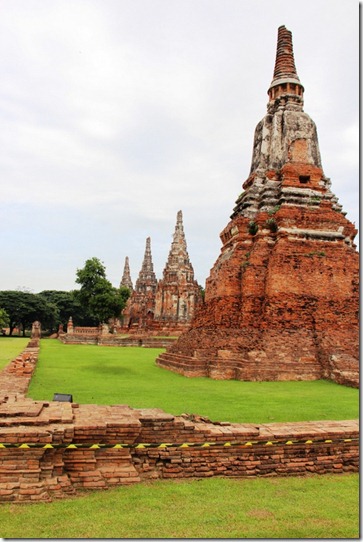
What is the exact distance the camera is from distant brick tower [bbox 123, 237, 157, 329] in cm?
6738

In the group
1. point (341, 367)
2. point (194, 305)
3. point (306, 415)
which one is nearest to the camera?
point (306, 415)

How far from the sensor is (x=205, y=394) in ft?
36.6

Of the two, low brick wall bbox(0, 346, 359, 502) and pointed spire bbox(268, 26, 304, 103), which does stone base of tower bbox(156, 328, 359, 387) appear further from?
pointed spire bbox(268, 26, 304, 103)

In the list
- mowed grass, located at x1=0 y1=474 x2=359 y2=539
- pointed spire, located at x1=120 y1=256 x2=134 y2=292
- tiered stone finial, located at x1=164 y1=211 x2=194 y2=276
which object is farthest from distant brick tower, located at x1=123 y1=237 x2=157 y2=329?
mowed grass, located at x1=0 y1=474 x2=359 y2=539

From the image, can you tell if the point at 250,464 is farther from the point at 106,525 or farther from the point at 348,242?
the point at 348,242

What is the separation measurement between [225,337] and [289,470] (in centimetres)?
1025

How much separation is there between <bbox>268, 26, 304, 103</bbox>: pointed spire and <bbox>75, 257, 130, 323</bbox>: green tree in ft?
98.1

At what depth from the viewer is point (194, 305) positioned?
56.6m

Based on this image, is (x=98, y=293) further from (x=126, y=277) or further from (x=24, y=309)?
(x=126, y=277)

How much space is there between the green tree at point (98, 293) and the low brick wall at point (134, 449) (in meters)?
40.8

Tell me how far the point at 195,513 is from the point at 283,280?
1267 cm

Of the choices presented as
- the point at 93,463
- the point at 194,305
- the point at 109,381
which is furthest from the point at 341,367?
the point at 194,305

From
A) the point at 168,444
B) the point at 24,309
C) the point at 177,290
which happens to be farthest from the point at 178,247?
the point at 168,444

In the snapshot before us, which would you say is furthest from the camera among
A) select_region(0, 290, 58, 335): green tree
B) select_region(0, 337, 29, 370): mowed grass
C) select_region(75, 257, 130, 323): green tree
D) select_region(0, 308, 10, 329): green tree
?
select_region(0, 290, 58, 335): green tree
